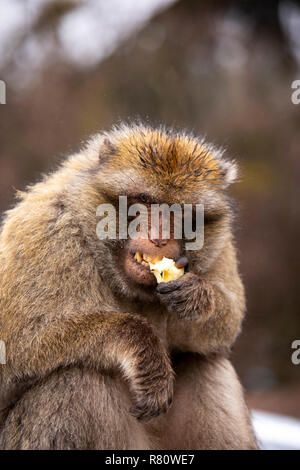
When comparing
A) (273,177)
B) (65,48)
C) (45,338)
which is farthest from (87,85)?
(45,338)

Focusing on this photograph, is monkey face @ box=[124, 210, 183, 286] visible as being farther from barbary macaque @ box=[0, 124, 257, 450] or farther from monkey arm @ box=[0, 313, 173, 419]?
monkey arm @ box=[0, 313, 173, 419]

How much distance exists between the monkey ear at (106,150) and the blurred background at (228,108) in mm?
5917

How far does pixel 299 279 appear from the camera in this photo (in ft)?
37.5

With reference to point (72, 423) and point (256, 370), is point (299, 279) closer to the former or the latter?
point (256, 370)

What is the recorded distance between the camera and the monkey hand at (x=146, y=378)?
11.7ft

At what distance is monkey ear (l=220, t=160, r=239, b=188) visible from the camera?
429 cm

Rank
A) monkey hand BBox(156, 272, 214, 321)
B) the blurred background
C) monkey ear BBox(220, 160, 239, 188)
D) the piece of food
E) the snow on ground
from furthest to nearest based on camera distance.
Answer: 1. the blurred background
2. the snow on ground
3. monkey ear BBox(220, 160, 239, 188)
4. monkey hand BBox(156, 272, 214, 321)
5. the piece of food

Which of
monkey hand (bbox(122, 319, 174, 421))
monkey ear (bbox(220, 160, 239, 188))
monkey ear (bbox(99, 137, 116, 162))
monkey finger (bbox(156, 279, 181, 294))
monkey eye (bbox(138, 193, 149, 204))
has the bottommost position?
monkey hand (bbox(122, 319, 174, 421))

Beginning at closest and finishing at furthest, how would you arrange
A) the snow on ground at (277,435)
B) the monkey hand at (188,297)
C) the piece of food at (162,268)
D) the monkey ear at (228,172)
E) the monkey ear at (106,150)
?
the piece of food at (162,268), the monkey hand at (188,297), the monkey ear at (106,150), the monkey ear at (228,172), the snow on ground at (277,435)

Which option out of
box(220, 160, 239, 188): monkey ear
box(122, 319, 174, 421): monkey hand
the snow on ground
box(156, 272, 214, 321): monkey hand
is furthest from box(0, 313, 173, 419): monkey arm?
the snow on ground

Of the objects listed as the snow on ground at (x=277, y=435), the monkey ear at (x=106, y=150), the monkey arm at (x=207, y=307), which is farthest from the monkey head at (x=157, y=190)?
the snow on ground at (x=277, y=435)

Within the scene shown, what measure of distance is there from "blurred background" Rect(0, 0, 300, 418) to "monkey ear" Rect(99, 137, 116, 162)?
592 cm

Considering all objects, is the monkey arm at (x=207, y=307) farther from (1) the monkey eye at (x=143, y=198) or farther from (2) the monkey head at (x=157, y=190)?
(1) the monkey eye at (x=143, y=198)
